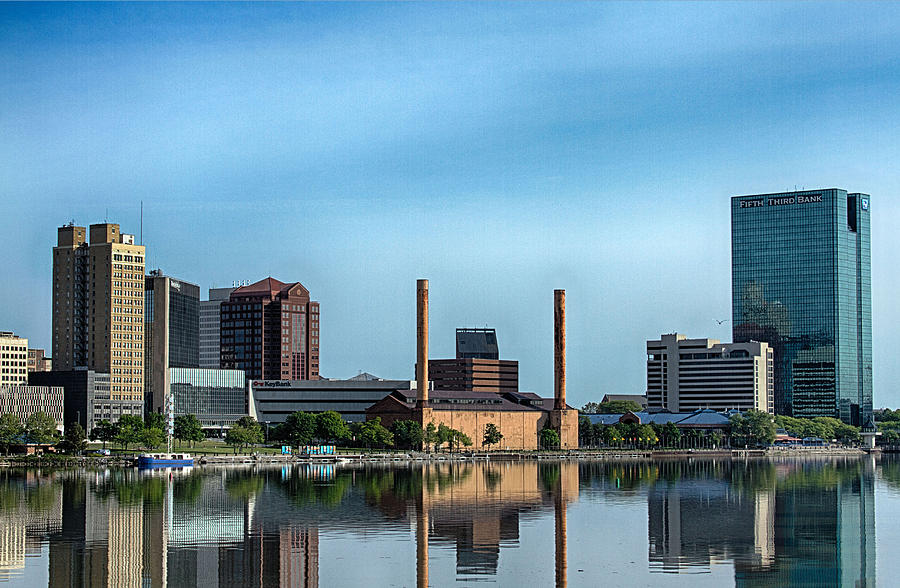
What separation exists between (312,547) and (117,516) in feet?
66.5

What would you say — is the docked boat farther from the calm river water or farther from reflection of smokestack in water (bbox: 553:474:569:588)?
reflection of smokestack in water (bbox: 553:474:569:588)

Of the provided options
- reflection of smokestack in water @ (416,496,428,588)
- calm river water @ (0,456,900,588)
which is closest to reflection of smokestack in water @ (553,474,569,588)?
calm river water @ (0,456,900,588)

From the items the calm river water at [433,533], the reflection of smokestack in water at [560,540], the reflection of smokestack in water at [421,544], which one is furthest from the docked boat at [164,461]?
the reflection of smokestack in water at [421,544]

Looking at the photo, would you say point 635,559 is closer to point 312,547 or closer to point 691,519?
point 312,547

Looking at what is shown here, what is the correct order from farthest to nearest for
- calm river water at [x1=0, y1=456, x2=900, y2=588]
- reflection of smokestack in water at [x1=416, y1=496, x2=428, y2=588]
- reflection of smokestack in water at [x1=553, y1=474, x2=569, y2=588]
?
calm river water at [x1=0, y1=456, x2=900, y2=588]
reflection of smokestack in water at [x1=553, y1=474, x2=569, y2=588]
reflection of smokestack in water at [x1=416, y1=496, x2=428, y2=588]

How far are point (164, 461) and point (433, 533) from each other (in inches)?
3255

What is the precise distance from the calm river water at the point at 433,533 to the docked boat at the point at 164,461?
20571 millimetres

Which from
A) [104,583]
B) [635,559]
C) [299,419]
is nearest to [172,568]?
[104,583]

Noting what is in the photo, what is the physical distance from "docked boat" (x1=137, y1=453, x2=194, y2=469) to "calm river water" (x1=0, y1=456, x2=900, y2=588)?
2057cm

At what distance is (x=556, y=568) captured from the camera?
6097cm

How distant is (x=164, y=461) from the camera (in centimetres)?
15050

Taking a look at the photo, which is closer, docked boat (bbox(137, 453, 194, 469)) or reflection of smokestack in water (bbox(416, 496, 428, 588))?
reflection of smokestack in water (bbox(416, 496, 428, 588))

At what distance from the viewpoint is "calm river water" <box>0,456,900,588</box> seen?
58.6 metres

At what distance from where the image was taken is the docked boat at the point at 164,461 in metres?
149
